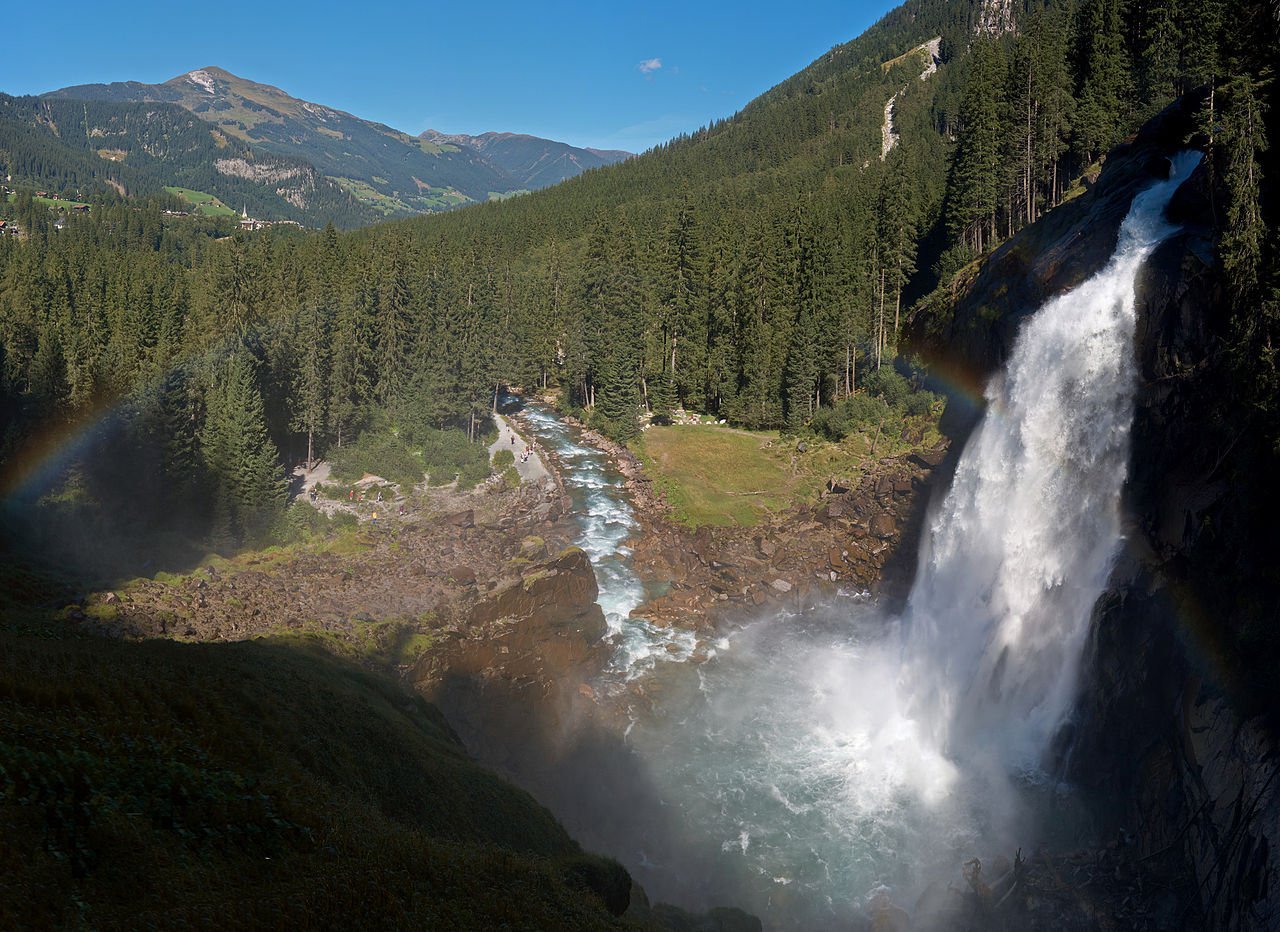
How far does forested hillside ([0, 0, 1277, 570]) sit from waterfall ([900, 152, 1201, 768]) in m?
6.10

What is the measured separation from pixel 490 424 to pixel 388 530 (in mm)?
22524

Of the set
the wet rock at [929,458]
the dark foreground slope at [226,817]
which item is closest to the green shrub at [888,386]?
the wet rock at [929,458]

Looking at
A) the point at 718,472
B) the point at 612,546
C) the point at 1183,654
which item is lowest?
the point at 612,546

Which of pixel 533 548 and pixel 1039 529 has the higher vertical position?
pixel 1039 529

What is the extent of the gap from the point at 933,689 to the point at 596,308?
171 feet

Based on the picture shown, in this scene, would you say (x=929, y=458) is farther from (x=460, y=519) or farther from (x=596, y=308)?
(x=596, y=308)

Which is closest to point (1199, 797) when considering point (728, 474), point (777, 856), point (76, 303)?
point (777, 856)

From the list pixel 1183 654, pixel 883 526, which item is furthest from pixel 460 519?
pixel 1183 654

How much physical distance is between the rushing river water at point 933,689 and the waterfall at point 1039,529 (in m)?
0.08

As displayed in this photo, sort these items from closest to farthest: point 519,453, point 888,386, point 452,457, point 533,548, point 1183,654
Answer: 1. point 1183,654
2. point 533,548
3. point 452,457
4. point 888,386
5. point 519,453

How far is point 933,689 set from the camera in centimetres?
3069

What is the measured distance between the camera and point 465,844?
14977mm

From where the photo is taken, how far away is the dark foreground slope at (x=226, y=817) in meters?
8.55

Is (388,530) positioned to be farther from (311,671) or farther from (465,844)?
(465,844)
